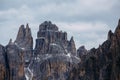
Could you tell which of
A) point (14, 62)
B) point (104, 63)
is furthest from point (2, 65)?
point (104, 63)

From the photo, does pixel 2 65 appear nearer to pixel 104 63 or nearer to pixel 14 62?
pixel 14 62

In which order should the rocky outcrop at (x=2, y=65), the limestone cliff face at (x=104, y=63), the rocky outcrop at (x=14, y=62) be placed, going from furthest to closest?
the rocky outcrop at (x=14, y=62) → the rocky outcrop at (x=2, y=65) → the limestone cliff face at (x=104, y=63)

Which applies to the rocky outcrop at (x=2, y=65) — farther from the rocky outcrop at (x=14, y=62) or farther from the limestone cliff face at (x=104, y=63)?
the limestone cliff face at (x=104, y=63)

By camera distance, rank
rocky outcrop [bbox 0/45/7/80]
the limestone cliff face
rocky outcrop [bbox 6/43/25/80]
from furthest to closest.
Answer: rocky outcrop [bbox 6/43/25/80], rocky outcrop [bbox 0/45/7/80], the limestone cliff face

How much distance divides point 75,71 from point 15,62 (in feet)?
88.7

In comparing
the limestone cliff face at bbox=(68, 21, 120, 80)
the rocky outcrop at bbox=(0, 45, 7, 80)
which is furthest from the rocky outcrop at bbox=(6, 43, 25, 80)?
the limestone cliff face at bbox=(68, 21, 120, 80)

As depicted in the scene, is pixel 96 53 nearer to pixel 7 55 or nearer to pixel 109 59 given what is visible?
pixel 109 59

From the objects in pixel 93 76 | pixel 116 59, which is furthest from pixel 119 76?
pixel 93 76

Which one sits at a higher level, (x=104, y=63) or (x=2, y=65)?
(x=2, y=65)

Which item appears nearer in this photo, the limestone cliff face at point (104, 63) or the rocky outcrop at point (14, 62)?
the limestone cliff face at point (104, 63)

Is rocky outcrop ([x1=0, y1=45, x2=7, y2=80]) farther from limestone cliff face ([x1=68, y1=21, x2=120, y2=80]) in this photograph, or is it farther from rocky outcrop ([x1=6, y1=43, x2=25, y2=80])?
limestone cliff face ([x1=68, y1=21, x2=120, y2=80])

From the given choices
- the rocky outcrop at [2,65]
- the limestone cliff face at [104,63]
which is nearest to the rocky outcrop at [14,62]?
the rocky outcrop at [2,65]

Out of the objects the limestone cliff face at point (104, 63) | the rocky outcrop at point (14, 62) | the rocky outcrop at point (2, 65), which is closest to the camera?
the limestone cliff face at point (104, 63)

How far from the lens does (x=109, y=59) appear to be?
132 meters
